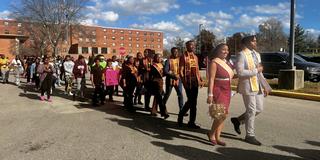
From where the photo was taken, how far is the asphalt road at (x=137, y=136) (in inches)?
Result: 225

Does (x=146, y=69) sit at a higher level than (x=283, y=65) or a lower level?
lower

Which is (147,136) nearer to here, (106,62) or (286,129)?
(286,129)

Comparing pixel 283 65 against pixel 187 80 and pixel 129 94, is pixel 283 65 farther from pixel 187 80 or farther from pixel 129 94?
pixel 187 80

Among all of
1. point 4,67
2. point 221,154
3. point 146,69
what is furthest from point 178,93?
point 4,67

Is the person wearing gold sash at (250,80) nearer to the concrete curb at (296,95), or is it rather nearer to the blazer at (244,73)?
the blazer at (244,73)

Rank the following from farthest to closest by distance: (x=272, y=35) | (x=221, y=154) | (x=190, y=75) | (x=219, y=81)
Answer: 1. (x=272, y=35)
2. (x=190, y=75)
3. (x=219, y=81)
4. (x=221, y=154)

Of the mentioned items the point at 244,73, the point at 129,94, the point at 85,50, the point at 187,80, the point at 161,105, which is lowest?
the point at 161,105

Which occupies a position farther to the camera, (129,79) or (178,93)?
(129,79)

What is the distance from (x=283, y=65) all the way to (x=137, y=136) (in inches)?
568

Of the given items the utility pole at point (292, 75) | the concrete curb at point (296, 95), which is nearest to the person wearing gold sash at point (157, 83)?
the concrete curb at point (296, 95)

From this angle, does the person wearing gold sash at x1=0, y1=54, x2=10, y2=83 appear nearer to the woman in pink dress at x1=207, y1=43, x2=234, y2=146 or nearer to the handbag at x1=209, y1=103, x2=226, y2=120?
the woman in pink dress at x1=207, y1=43, x2=234, y2=146

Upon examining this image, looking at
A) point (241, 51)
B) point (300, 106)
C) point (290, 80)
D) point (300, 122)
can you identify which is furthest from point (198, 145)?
point (290, 80)

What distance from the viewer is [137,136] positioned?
22.8 ft

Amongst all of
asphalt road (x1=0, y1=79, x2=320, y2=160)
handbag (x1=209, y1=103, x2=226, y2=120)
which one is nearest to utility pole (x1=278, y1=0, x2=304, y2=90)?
asphalt road (x1=0, y1=79, x2=320, y2=160)
